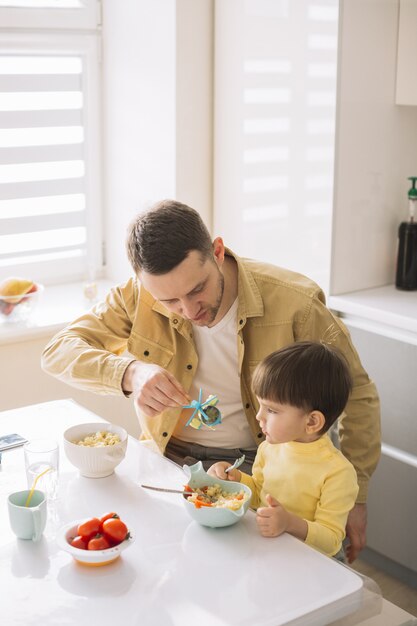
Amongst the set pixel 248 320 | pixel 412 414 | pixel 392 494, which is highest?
pixel 248 320

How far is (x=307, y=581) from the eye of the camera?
142cm

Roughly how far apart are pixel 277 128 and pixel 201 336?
1027mm

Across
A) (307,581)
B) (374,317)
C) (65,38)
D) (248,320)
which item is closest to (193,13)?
(65,38)

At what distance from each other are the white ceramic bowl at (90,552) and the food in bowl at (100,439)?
316 millimetres

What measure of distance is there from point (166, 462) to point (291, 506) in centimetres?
29

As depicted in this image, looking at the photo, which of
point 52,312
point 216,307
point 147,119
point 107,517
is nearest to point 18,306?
point 52,312

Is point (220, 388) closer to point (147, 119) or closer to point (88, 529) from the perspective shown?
point (88, 529)

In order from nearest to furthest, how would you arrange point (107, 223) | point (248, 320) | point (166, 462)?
1. point (166, 462)
2. point (248, 320)
3. point (107, 223)

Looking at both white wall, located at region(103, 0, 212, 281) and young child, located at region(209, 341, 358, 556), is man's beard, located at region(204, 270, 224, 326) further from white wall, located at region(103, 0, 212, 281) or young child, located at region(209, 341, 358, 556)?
white wall, located at region(103, 0, 212, 281)

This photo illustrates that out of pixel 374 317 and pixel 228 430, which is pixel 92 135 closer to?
pixel 374 317

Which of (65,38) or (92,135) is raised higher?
(65,38)

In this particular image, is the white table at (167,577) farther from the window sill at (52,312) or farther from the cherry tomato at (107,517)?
the window sill at (52,312)

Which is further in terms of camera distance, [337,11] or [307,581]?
[337,11]

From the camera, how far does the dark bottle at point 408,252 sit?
285cm
